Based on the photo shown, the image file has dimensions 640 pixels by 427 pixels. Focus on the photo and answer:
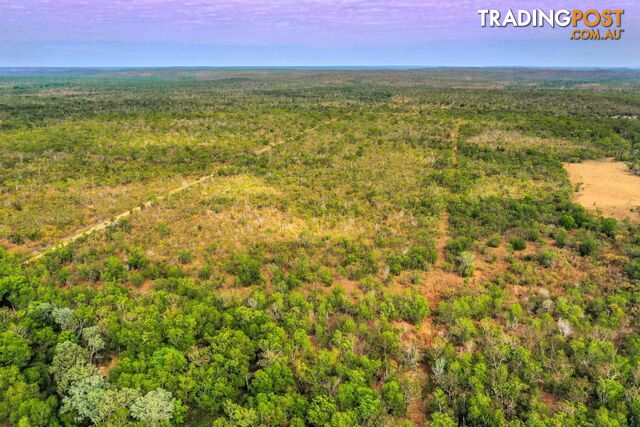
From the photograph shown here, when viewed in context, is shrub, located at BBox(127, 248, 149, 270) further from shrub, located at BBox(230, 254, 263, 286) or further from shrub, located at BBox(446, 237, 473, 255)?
shrub, located at BBox(446, 237, 473, 255)

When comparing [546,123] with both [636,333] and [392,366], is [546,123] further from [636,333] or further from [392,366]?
[392,366]

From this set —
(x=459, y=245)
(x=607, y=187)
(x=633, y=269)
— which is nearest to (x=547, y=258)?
(x=633, y=269)

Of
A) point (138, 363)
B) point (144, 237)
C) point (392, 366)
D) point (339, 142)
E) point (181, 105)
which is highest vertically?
point (181, 105)

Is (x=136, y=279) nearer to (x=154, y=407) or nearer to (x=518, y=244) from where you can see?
(x=154, y=407)

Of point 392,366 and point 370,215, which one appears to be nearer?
point 392,366

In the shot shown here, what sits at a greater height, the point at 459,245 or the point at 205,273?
the point at 459,245

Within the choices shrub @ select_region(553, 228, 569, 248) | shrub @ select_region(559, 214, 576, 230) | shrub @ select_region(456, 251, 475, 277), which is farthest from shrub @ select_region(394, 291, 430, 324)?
shrub @ select_region(559, 214, 576, 230)

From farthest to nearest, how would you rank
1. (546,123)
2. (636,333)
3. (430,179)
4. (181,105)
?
(181,105)
(546,123)
(430,179)
(636,333)

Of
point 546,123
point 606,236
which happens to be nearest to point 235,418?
point 606,236
